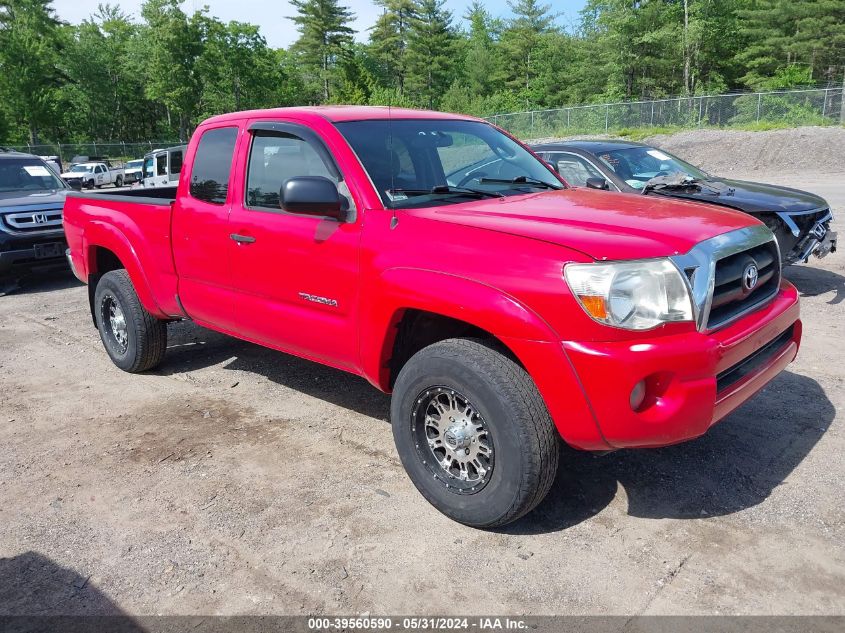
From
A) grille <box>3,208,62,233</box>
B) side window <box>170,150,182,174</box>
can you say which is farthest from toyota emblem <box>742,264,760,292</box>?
side window <box>170,150,182,174</box>

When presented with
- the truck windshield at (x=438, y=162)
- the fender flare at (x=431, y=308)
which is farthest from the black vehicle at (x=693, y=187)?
the fender flare at (x=431, y=308)

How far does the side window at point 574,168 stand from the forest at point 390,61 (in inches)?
1633

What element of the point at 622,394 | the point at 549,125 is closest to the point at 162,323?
the point at 622,394

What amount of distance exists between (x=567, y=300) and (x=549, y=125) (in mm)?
37354

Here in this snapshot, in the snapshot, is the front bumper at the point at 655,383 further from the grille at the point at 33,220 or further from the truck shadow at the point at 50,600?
the grille at the point at 33,220

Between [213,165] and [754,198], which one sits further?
[754,198]

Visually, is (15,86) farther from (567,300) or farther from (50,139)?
(567,300)

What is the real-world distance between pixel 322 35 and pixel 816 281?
64209 millimetres

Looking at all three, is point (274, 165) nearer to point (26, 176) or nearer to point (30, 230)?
point (30, 230)

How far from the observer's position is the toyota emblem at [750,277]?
124 inches

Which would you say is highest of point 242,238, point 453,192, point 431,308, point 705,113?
point 705,113

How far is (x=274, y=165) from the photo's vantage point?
4.11 meters

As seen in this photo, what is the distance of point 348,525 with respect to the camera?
129 inches

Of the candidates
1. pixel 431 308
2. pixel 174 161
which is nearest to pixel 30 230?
pixel 431 308
